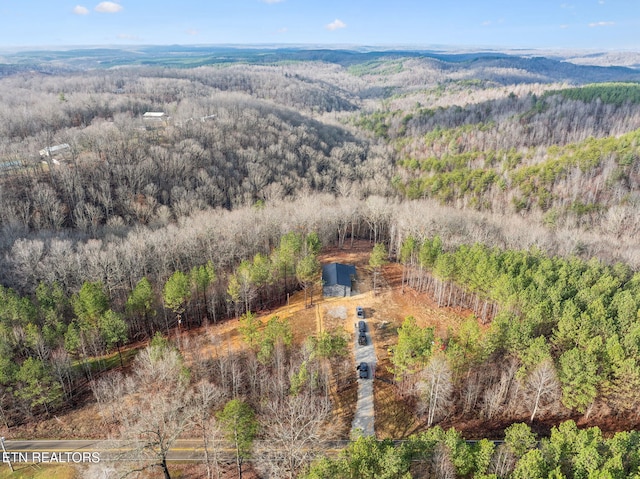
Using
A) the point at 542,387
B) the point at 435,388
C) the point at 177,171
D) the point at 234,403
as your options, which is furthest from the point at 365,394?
the point at 177,171

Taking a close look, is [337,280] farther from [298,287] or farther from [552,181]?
[552,181]

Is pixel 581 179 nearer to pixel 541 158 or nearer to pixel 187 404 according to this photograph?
pixel 541 158

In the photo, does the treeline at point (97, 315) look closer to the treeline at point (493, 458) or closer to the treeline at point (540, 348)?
the treeline at point (540, 348)

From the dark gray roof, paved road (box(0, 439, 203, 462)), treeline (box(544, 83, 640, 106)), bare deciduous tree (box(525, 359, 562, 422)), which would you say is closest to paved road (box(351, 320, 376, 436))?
the dark gray roof

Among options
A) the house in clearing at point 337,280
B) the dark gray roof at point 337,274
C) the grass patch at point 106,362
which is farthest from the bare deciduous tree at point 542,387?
the grass patch at point 106,362

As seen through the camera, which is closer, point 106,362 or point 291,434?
point 291,434

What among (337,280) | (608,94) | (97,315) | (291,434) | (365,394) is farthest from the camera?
(608,94)
